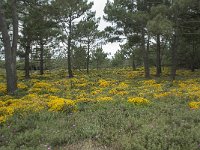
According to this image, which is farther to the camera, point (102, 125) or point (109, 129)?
point (102, 125)

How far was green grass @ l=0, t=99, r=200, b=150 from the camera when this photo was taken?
8281mm

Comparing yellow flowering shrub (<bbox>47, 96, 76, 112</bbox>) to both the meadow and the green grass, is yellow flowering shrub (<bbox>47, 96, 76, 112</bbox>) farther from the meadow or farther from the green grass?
the green grass

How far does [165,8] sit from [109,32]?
9.32 m

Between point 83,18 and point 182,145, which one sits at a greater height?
point 83,18

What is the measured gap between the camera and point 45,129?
982 cm

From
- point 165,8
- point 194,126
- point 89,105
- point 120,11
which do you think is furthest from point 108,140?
point 120,11

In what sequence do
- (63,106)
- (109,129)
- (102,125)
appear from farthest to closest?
(63,106)
(102,125)
(109,129)

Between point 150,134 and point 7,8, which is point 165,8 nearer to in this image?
point 7,8

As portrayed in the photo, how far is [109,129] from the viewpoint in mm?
9422

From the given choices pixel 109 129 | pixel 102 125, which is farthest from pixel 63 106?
pixel 109 129

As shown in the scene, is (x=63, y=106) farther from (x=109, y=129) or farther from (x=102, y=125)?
(x=109, y=129)

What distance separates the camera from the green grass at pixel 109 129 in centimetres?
828

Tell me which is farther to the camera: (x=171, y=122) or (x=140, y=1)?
(x=140, y=1)

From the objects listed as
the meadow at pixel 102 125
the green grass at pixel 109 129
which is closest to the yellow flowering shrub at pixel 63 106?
the meadow at pixel 102 125
